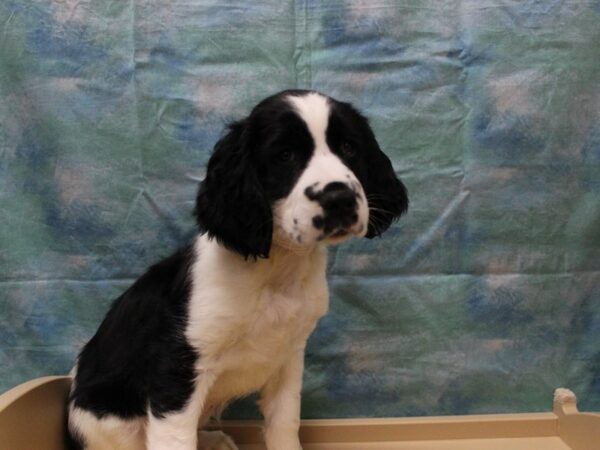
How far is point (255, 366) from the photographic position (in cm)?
166

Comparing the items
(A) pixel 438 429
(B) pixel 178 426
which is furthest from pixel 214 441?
(A) pixel 438 429

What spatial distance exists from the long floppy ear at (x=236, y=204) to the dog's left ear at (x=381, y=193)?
0.92 ft

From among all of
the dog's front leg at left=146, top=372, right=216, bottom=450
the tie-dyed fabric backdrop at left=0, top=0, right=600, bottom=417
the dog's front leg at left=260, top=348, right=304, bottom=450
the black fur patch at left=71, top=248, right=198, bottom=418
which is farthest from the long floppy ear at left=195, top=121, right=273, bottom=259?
the tie-dyed fabric backdrop at left=0, top=0, right=600, bottom=417

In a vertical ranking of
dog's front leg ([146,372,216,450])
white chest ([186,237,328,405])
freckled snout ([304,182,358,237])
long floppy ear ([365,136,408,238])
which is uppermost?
freckled snout ([304,182,358,237])

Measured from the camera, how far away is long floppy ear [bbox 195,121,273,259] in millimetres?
1463

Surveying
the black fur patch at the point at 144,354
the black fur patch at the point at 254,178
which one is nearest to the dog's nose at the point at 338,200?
the black fur patch at the point at 254,178

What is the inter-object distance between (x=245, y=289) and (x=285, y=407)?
0.43m

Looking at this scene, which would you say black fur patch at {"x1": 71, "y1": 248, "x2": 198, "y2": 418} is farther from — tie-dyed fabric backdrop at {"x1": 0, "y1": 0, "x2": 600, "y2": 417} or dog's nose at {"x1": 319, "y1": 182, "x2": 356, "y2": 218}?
dog's nose at {"x1": 319, "y1": 182, "x2": 356, "y2": 218}

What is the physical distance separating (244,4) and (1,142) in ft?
2.80

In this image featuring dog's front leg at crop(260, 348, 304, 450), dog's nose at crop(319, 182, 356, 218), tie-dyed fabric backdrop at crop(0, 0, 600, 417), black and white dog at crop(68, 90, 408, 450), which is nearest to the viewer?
dog's nose at crop(319, 182, 356, 218)

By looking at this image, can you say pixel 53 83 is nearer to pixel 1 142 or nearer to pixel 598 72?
pixel 1 142

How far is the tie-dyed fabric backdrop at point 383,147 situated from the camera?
2055 mm

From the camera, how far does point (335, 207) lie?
4.42ft

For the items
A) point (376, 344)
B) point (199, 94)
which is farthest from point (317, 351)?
point (199, 94)
